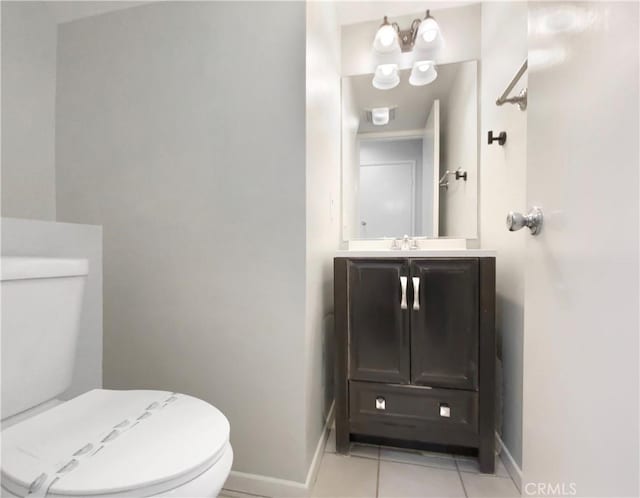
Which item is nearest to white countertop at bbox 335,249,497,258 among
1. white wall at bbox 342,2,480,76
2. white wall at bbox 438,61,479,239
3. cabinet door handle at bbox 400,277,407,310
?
cabinet door handle at bbox 400,277,407,310

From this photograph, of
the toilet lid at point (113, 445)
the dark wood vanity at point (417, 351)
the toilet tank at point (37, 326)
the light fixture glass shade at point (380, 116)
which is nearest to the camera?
the toilet lid at point (113, 445)

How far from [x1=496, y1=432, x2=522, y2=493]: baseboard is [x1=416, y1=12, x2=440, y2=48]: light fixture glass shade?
6.61 ft

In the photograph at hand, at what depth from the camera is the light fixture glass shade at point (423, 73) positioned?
1.70 metres

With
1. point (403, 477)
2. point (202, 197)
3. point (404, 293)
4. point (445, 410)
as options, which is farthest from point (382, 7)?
point (403, 477)

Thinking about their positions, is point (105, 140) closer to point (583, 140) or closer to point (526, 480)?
point (583, 140)

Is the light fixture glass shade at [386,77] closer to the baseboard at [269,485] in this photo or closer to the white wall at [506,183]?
the white wall at [506,183]

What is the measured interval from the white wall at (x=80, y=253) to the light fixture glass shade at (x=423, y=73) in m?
1.76

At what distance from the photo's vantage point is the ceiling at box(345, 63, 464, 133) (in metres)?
1.75

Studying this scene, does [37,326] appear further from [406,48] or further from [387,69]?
[406,48]

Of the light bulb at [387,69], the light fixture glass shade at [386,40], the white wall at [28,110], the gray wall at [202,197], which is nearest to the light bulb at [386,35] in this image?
the light fixture glass shade at [386,40]

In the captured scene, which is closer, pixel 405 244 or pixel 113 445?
→ pixel 113 445

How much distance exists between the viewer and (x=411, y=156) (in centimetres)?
181

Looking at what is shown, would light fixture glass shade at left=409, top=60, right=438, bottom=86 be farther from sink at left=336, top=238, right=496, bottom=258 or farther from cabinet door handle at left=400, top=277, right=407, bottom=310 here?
cabinet door handle at left=400, top=277, right=407, bottom=310

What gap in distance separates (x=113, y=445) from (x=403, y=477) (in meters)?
1.11
